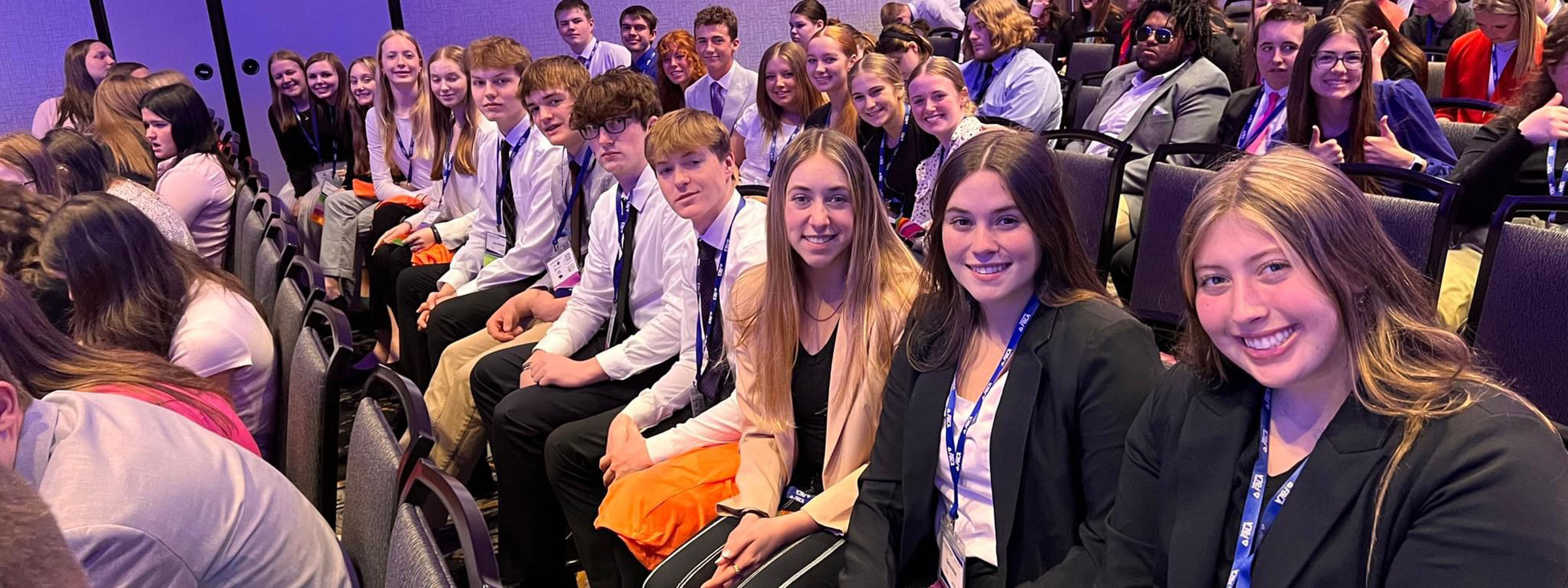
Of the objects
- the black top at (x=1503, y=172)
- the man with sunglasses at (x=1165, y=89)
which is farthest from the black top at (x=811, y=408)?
the man with sunglasses at (x=1165, y=89)

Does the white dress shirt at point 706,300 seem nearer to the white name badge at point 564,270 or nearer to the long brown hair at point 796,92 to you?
the white name badge at point 564,270

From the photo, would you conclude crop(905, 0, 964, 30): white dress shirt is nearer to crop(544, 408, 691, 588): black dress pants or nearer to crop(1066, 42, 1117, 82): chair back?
crop(1066, 42, 1117, 82): chair back

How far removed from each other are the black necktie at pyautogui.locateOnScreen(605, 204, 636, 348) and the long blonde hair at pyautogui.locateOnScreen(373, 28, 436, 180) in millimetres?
2090

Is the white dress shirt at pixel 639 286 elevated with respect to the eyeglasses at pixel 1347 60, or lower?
lower

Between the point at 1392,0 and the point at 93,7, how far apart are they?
818 centimetres

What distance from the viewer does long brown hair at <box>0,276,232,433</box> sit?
1.69m

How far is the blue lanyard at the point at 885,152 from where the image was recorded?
397 centimetres

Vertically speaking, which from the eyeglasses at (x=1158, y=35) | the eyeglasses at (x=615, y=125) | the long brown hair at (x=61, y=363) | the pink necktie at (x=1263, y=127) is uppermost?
the eyeglasses at (x=1158, y=35)

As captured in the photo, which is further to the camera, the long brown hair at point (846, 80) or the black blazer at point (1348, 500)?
the long brown hair at point (846, 80)

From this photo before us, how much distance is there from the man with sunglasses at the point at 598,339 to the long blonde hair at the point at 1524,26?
3.08 m

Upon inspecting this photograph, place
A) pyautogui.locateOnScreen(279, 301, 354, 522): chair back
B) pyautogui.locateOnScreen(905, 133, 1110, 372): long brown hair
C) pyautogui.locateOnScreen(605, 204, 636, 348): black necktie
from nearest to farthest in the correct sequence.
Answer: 1. pyautogui.locateOnScreen(905, 133, 1110, 372): long brown hair
2. pyautogui.locateOnScreen(279, 301, 354, 522): chair back
3. pyautogui.locateOnScreen(605, 204, 636, 348): black necktie

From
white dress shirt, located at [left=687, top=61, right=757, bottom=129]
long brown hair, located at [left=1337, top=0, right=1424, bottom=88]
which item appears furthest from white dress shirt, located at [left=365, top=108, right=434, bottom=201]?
long brown hair, located at [left=1337, top=0, right=1424, bottom=88]

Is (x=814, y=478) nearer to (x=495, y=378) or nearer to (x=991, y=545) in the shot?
(x=991, y=545)

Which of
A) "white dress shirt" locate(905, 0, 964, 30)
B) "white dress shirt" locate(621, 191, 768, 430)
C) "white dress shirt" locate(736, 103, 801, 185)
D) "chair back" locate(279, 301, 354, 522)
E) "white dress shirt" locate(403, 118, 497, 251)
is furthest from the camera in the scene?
"white dress shirt" locate(905, 0, 964, 30)
